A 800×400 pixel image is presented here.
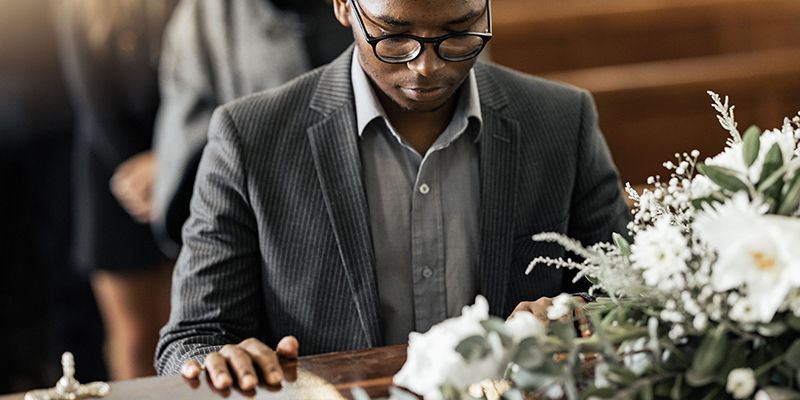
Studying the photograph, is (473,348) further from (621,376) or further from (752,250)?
(752,250)

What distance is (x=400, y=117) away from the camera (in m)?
2.06

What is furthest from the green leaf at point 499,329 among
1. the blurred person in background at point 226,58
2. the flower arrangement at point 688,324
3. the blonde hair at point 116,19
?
the blonde hair at point 116,19

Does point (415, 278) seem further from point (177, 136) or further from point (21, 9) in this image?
point (21, 9)

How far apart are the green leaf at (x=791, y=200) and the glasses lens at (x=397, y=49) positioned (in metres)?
0.70

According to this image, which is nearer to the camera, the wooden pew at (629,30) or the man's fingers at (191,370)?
the man's fingers at (191,370)

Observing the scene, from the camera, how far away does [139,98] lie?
3963mm

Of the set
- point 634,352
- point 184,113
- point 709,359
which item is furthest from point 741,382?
point 184,113

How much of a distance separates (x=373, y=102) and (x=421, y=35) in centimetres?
23

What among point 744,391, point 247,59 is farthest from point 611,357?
point 247,59

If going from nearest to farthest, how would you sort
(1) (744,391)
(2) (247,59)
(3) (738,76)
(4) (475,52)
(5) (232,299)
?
(1) (744,391)
(4) (475,52)
(5) (232,299)
(2) (247,59)
(3) (738,76)

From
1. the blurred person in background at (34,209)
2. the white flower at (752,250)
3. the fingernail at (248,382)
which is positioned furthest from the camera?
the blurred person in background at (34,209)

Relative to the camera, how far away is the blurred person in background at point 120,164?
3.88 metres

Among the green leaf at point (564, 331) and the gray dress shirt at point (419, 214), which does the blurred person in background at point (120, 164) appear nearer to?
the gray dress shirt at point (419, 214)

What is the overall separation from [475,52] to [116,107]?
243cm
